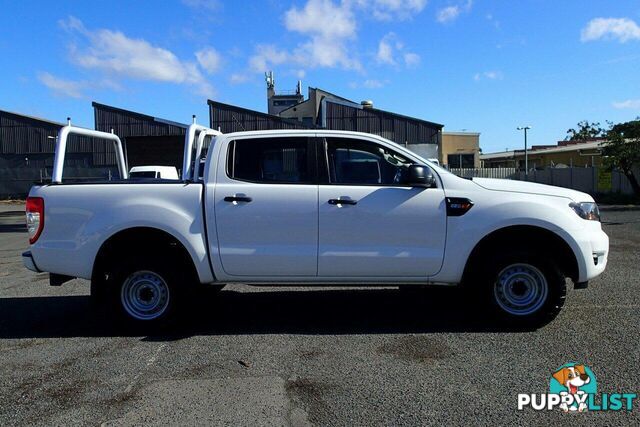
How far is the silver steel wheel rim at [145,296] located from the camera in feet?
17.8

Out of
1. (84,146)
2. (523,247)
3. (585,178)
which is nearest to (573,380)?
(523,247)

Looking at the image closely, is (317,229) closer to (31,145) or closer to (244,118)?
(244,118)

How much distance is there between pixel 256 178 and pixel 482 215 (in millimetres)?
2211

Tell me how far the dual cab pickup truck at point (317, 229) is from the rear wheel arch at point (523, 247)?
13 mm

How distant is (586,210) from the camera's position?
17.2ft

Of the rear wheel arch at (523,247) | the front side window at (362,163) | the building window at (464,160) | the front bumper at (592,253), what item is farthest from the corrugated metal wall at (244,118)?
the front bumper at (592,253)

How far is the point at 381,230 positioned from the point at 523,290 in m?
1.54

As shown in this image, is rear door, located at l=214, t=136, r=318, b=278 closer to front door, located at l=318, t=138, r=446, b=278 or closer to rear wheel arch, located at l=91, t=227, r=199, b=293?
front door, located at l=318, t=138, r=446, b=278

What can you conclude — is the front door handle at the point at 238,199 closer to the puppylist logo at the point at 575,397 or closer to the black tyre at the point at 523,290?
the black tyre at the point at 523,290

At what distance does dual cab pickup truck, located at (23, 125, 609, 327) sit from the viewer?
514cm

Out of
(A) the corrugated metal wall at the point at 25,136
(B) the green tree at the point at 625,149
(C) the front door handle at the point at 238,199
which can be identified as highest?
(A) the corrugated metal wall at the point at 25,136

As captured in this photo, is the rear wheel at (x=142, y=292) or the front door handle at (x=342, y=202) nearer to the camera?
the front door handle at (x=342, y=202)

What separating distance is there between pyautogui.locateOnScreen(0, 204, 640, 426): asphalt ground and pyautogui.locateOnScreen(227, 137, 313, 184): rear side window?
61.3 inches

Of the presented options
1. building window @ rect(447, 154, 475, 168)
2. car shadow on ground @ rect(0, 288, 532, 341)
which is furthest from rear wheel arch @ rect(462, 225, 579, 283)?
building window @ rect(447, 154, 475, 168)
